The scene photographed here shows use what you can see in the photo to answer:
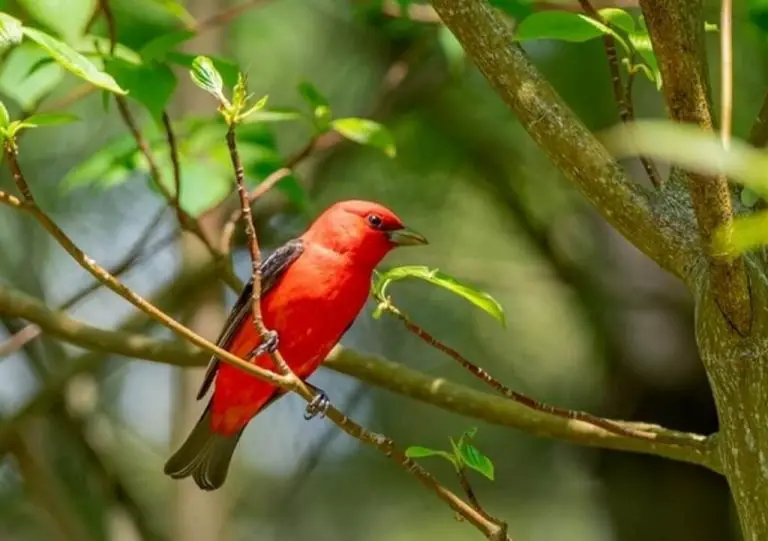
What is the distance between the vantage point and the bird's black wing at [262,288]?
2.43 metres

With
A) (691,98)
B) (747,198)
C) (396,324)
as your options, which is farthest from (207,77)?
(396,324)

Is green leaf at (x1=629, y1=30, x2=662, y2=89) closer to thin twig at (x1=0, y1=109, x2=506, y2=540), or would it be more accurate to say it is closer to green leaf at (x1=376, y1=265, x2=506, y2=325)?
green leaf at (x1=376, y1=265, x2=506, y2=325)

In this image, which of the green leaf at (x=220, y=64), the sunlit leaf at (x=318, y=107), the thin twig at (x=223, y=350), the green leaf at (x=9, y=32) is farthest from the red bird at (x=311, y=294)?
the green leaf at (x=9, y=32)

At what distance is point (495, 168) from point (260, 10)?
3.25 ft

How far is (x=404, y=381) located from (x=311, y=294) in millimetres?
363

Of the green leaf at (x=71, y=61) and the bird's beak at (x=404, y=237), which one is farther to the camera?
the bird's beak at (x=404, y=237)

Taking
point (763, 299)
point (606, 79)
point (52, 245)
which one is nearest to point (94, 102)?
point (52, 245)

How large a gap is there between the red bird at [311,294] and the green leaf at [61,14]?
0.80m

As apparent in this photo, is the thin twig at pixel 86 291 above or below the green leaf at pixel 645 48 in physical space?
below

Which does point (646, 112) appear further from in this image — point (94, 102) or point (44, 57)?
point (44, 57)

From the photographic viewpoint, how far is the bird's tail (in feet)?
8.65

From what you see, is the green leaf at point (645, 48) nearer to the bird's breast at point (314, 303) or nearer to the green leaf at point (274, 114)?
the green leaf at point (274, 114)

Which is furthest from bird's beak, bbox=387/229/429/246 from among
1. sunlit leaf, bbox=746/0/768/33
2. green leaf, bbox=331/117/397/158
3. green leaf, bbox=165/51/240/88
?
sunlit leaf, bbox=746/0/768/33

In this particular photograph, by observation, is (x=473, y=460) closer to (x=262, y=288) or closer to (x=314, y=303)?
(x=314, y=303)
